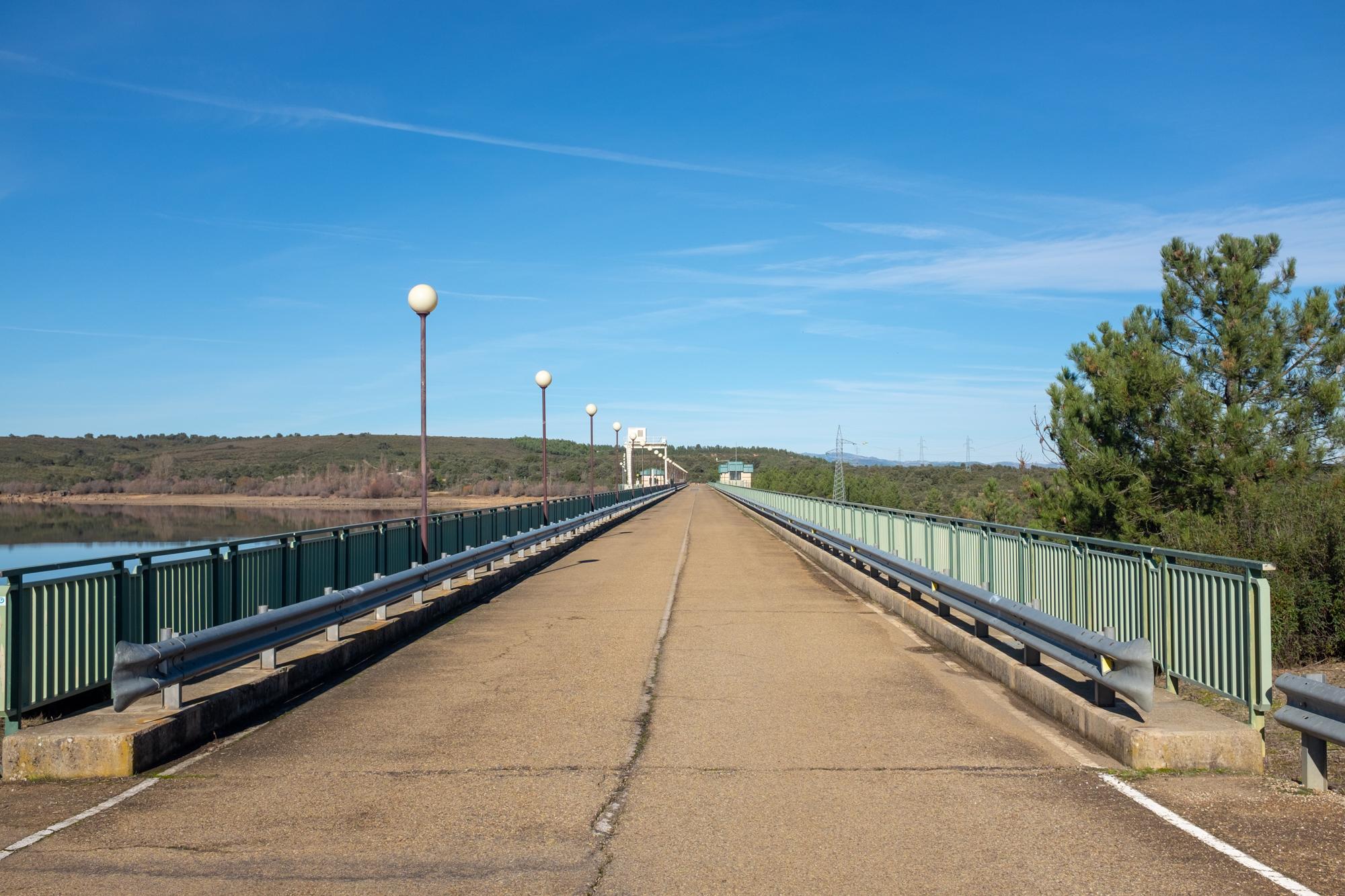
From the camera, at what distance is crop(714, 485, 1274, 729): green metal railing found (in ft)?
21.0

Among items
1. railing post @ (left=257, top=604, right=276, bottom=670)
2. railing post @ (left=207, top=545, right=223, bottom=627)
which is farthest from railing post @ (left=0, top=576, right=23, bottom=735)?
railing post @ (left=207, top=545, right=223, bottom=627)

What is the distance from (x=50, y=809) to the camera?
5750 mm

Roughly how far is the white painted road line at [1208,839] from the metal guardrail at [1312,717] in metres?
0.90

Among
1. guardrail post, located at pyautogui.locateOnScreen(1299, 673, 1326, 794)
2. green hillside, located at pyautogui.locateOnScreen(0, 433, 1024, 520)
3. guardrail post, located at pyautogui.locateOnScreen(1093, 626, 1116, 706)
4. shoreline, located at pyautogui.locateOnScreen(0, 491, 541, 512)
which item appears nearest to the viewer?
guardrail post, located at pyautogui.locateOnScreen(1299, 673, 1326, 794)

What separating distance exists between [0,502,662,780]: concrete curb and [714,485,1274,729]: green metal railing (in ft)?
21.2

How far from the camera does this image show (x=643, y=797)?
19.4 ft

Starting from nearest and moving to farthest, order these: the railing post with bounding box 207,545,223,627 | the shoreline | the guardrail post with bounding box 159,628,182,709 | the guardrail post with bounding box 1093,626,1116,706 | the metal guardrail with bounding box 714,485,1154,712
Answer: the metal guardrail with bounding box 714,485,1154,712 < the guardrail post with bounding box 159,628,182,709 < the guardrail post with bounding box 1093,626,1116,706 < the railing post with bounding box 207,545,223,627 < the shoreline

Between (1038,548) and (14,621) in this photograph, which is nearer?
(14,621)

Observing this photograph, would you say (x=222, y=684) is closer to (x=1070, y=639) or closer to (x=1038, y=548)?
(x=1070, y=639)

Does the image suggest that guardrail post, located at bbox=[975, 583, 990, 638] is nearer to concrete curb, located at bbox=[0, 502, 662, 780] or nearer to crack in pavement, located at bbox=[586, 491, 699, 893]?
crack in pavement, located at bbox=[586, 491, 699, 893]

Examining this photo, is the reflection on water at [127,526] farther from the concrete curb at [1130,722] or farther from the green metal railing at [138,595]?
the concrete curb at [1130,722]

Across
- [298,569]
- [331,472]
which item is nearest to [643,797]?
[298,569]

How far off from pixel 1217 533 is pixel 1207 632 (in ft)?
30.4

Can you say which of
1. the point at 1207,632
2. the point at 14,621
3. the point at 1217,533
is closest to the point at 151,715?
the point at 14,621
